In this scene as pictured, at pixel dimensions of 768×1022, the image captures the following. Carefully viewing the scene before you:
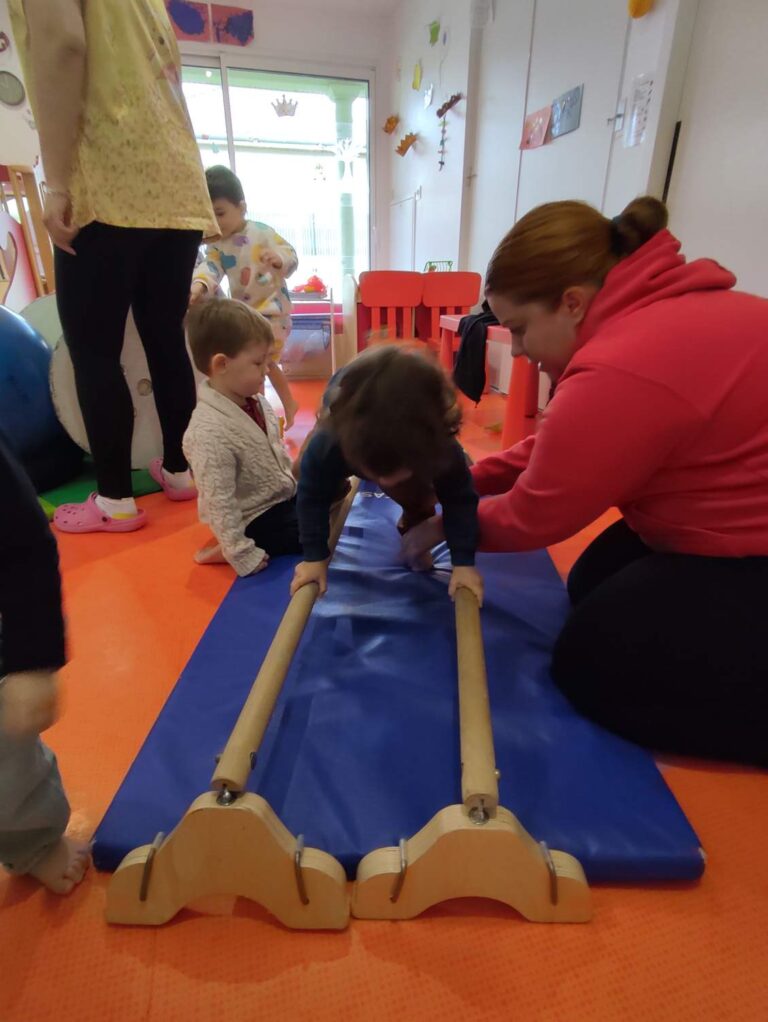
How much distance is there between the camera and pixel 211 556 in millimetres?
1620

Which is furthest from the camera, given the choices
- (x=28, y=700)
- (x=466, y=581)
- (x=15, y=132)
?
(x=15, y=132)

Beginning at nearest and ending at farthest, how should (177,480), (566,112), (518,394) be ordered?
(177,480) → (518,394) → (566,112)

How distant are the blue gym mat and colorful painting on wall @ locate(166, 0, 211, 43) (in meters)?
5.30

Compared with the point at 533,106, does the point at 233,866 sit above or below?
below

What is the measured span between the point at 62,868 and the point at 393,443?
28.7 inches

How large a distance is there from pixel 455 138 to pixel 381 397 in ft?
12.3

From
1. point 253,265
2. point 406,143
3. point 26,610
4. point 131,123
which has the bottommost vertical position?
point 26,610

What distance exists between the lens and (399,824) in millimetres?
814

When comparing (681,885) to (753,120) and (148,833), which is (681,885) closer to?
(148,833)

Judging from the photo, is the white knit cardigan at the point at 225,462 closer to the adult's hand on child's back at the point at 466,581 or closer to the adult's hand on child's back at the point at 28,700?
the adult's hand on child's back at the point at 466,581

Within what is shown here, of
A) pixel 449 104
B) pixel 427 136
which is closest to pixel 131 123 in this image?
pixel 449 104

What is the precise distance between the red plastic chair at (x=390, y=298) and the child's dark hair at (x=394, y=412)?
2415 millimetres

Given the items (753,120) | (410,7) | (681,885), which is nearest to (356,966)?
(681,885)

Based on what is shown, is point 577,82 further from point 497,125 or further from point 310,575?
point 310,575
